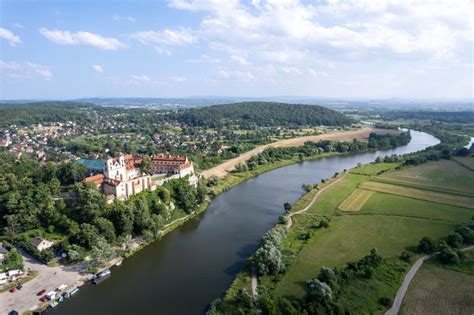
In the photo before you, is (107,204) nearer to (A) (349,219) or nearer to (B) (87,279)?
(B) (87,279)

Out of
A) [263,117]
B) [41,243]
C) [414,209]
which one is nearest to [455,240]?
[414,209]

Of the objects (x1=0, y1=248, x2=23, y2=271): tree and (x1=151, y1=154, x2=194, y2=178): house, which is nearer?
(x1=0, y1=248, x2=23, y2=271): tree

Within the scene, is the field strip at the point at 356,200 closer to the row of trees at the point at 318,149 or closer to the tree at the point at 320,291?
the tree at the point at 320,291

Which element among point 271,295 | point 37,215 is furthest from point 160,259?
point 37,215

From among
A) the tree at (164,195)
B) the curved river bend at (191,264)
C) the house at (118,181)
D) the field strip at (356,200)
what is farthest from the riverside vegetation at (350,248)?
the house at (118,181)

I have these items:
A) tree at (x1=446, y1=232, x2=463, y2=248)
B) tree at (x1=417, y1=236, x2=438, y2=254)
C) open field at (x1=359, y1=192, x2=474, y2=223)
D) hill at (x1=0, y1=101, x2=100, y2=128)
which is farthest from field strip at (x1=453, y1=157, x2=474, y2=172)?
hill at (x1=0, y1=101, x2=100, y2=128)

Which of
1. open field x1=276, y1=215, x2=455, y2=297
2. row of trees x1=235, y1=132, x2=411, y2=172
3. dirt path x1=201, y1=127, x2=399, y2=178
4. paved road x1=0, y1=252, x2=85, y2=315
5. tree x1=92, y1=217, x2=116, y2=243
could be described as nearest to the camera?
paved road x1=0, y1=252, x2=85, y2=315

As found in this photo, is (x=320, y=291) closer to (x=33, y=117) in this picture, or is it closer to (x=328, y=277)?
(x=328, y=277)

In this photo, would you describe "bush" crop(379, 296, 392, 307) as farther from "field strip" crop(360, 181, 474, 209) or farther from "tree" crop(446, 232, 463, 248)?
"field strip" crop(360, 181, 474, 209)
